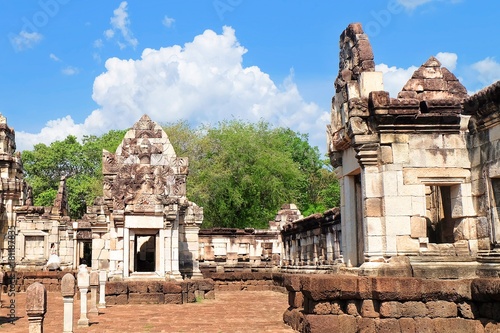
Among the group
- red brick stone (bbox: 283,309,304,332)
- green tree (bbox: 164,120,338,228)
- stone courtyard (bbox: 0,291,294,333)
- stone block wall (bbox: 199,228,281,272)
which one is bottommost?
stone courtyard (bbox: 0,291,294,333)

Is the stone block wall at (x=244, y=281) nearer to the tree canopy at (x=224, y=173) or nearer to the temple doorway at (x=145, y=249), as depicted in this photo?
the temple doorway at (x=145, y=249)

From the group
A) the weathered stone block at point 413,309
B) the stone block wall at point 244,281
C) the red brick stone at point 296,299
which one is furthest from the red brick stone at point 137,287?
the weathered stone block at point 413,309

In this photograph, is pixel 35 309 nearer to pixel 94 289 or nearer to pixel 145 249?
pixel 94 289

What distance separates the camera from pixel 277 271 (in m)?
26.7

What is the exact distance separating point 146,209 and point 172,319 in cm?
588

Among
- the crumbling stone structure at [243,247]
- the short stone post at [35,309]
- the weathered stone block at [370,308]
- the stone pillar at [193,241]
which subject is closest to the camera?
the short stone post at [35,309]

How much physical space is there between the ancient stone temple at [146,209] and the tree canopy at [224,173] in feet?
55.0

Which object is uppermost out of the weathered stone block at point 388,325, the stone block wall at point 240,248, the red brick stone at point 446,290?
the stone block wall at point 240,248

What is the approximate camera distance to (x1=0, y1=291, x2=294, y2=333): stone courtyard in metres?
11.0

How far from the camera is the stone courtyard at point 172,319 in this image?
10977 millimetres

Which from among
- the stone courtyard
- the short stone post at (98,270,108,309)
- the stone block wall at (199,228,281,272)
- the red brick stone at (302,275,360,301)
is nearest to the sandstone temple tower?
the red brick stone at (302,275,360,301)

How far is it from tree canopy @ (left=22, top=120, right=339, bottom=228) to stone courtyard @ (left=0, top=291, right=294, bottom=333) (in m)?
22.3

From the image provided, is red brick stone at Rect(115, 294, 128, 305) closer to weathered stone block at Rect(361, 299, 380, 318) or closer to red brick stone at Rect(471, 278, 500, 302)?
weathered stone block at Rect(361, 299, 380, 318)

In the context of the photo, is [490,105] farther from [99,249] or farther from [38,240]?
[38,240]
